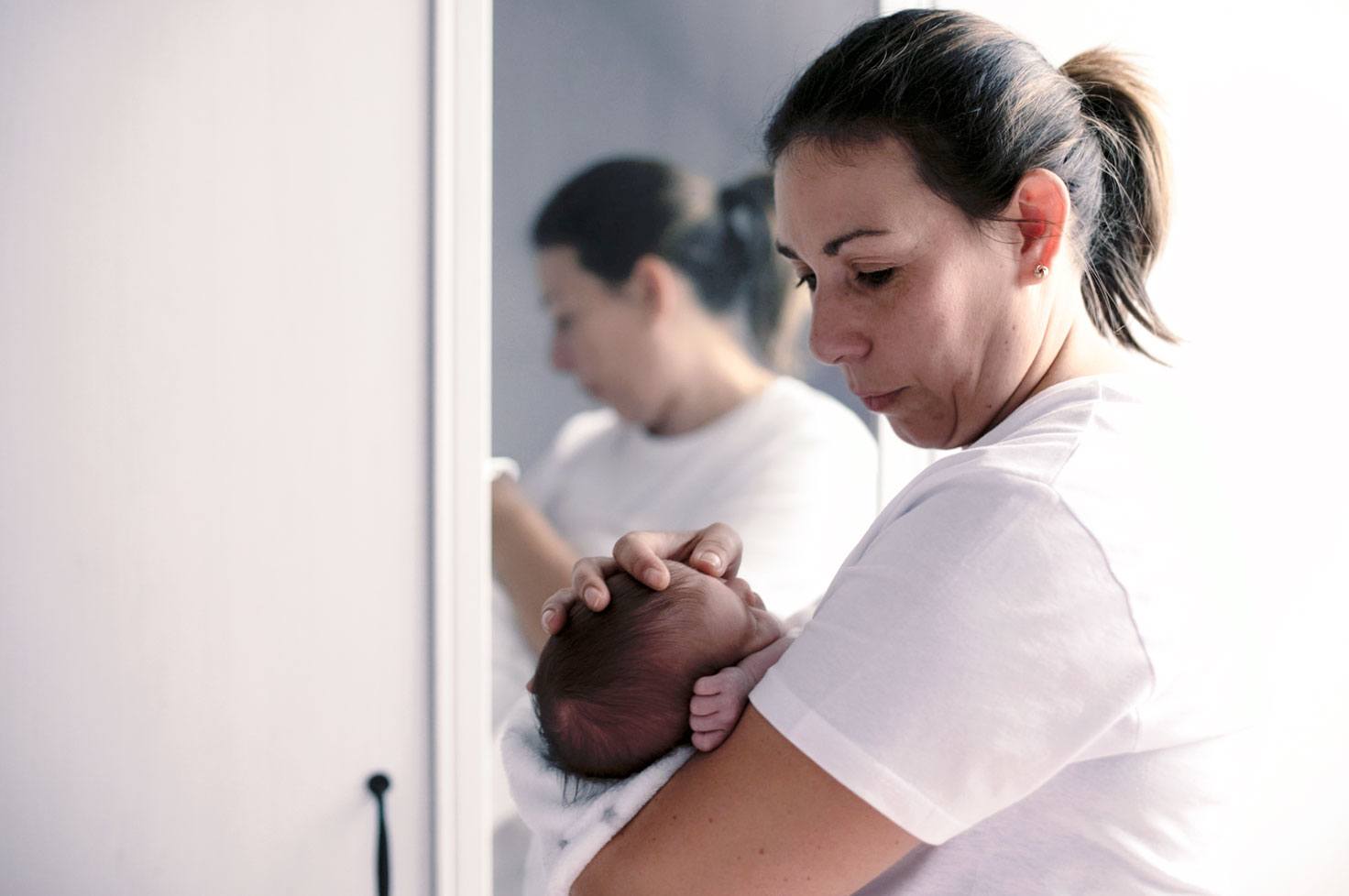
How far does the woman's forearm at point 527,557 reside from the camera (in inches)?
67.8

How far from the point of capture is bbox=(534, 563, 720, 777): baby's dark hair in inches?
34.0

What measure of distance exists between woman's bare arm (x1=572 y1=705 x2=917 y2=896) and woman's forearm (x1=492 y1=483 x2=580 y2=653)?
3.18 feet

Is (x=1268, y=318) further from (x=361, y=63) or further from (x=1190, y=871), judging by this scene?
(x=361, y=63)

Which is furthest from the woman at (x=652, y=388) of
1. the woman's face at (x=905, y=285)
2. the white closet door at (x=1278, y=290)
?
the woman's face at (x=905, y=285)

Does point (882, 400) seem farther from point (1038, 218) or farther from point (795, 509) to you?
point (795, 509)

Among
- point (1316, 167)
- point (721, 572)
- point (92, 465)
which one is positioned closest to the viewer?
point (721, 572)

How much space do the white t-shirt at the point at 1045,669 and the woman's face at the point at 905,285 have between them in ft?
0.38

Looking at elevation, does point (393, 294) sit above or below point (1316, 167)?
below

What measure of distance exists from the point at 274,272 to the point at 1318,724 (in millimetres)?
1879

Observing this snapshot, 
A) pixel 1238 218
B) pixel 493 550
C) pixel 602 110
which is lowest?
pixel 493 550

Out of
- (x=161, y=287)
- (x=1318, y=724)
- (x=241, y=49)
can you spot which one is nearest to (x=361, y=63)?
(x=241, y=49)

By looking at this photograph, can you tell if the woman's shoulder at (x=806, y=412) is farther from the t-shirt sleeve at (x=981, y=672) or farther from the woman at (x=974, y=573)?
the t-shirt sleeve at (x=981, y=672)

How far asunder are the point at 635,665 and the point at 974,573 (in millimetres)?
320

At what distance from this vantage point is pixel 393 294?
68.6 inches
